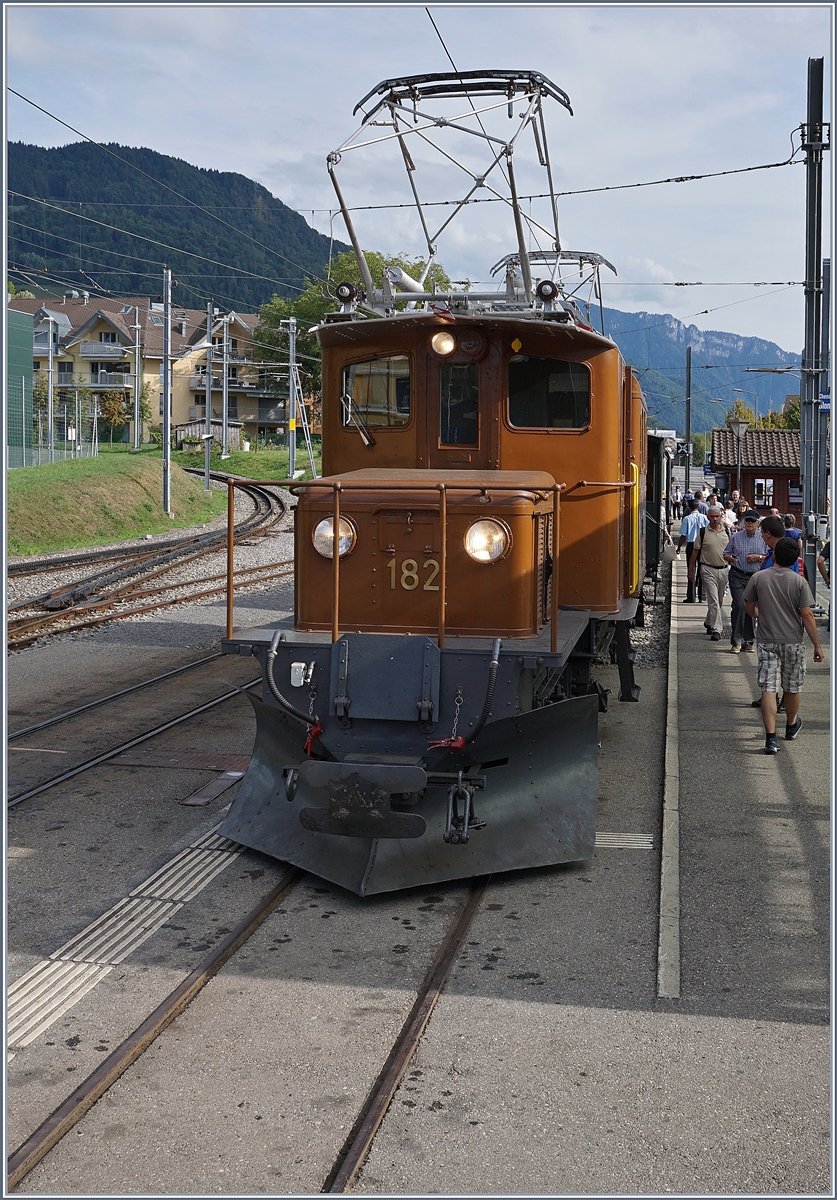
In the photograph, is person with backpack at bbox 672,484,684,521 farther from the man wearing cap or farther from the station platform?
the station platform

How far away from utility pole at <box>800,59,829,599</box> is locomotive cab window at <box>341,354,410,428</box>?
29.2ft

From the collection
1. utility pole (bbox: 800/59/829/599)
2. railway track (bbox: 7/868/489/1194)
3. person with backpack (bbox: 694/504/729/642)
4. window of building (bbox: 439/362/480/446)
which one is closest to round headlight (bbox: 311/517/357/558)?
window of building (bbox: 439/362/480/446)

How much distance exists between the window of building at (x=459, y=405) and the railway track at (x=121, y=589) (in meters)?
8.46

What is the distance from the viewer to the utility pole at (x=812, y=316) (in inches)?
588

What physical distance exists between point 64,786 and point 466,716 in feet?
11.5

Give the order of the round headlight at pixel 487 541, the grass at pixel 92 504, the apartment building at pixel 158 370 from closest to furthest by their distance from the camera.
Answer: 1. the round headlight at pixel 487 541
2. the grass at pixel 92 504
3. the apartment building at pixel 158 370

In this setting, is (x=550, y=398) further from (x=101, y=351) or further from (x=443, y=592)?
(x=101, y=351)

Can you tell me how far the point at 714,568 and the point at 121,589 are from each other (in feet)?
33.9

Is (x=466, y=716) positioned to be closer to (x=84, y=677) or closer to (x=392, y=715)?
(x=392, y=715)

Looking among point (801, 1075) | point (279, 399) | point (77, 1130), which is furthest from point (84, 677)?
point (279, 399)

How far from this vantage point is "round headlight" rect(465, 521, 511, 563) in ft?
21.5

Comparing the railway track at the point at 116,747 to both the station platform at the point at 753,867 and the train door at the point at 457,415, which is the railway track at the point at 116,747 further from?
the station platform at the point at 753,867

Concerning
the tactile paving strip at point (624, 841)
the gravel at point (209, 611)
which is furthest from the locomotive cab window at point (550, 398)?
the gravel at point (209, 611)

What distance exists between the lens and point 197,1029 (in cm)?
458
